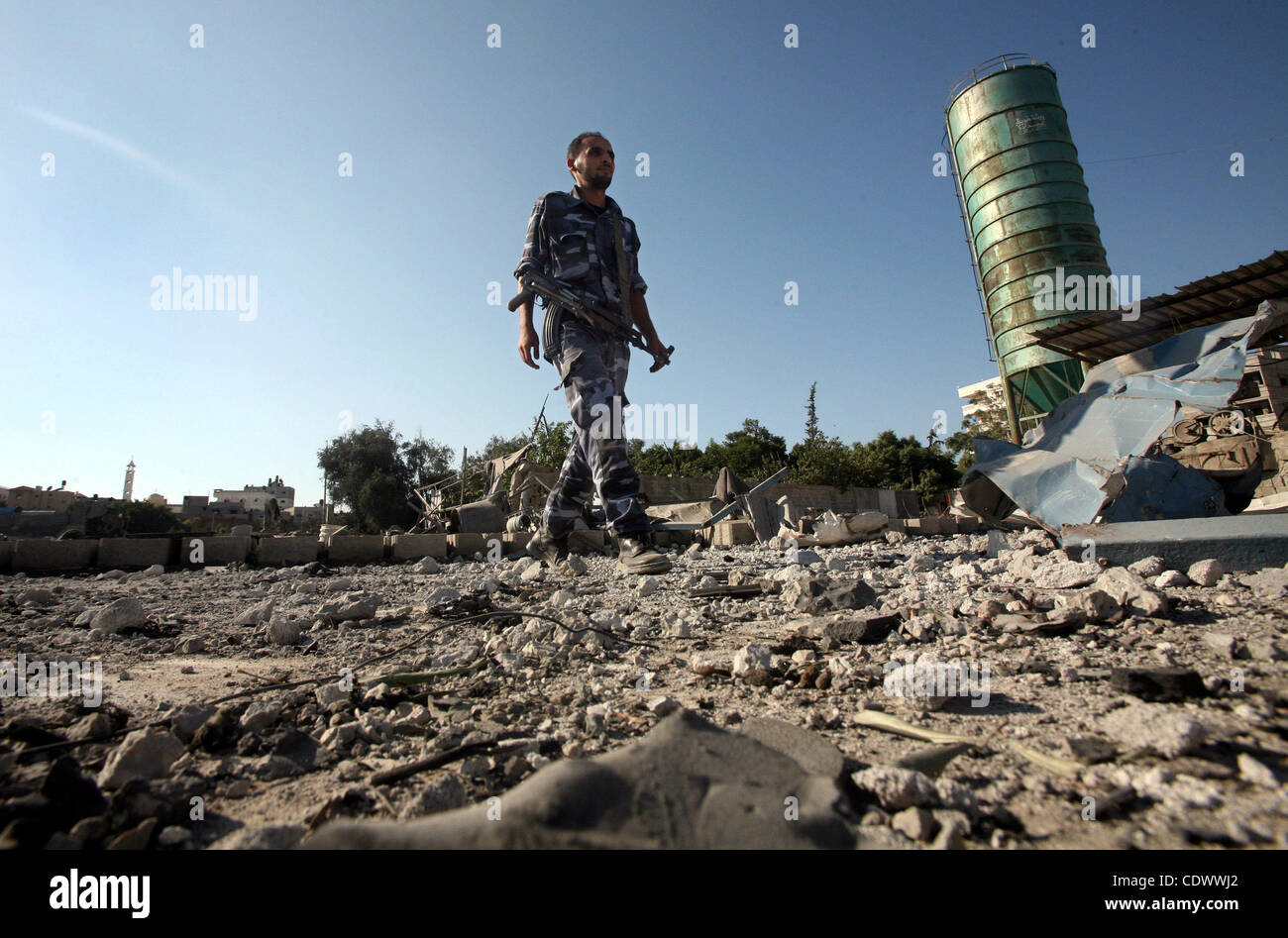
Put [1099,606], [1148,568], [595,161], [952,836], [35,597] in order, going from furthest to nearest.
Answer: [595,161]
[35,597]
[1148,568]
[1099,606]
[952,836]

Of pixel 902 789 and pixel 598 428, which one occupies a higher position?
pixel 598 428

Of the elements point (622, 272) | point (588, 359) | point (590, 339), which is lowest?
point (588, 359)

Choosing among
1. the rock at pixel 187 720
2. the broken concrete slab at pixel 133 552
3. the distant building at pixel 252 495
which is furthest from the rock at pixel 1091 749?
the distant building at pixel 252 495

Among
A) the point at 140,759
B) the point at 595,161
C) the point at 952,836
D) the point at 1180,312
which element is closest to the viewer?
the point at 952,836

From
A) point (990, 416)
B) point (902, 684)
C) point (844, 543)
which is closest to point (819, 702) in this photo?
point (902, 684)

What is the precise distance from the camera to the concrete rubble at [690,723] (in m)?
0.75

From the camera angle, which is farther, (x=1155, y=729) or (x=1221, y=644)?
(x=1221, y=644)

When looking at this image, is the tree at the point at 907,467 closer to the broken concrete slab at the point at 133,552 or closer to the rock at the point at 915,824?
the broken concrete slab at the point at 133,552

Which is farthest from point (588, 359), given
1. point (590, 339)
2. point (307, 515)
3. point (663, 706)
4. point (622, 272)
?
point (307, 515)

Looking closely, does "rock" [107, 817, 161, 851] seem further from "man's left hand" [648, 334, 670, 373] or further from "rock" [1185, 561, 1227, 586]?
"man's left hand" [648, 334, 670, 373]

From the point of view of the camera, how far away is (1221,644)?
1404 mm

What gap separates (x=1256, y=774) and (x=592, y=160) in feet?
13.9

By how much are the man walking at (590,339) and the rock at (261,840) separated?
8.75 feet

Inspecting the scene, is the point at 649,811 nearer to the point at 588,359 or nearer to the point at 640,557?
the point at 640,557
